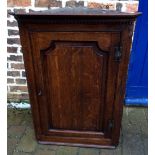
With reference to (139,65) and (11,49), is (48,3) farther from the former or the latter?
(139,65)

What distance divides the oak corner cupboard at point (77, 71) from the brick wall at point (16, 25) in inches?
14.8

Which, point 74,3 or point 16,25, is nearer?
point 74,3

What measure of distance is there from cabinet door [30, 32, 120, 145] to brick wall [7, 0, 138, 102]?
1.81 ft

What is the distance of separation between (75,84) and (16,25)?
836 millimetres

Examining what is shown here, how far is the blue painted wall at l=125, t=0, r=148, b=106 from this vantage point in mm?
2393

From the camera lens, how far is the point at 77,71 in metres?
1.90

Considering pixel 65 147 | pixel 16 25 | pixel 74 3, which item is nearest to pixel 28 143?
pixel 65 147

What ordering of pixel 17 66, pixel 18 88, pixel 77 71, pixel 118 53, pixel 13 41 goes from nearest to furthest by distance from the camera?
pixel 118 53 → pixel 77 71 → pixel 13 41 → pixel 17 66 → pixel 18 88

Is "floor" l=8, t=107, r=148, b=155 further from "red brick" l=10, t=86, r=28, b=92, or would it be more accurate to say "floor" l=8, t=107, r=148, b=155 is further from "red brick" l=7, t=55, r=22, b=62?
"red brick" l=7, t=55, r=22, b=62

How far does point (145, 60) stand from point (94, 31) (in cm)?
102

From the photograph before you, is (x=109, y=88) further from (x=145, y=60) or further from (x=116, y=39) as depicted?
(x=145, y=60)

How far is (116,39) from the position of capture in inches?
68.5

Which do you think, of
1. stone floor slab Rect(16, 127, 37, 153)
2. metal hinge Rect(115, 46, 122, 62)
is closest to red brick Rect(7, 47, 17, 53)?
stone floor slab Rect(16, 127, 37, 153)
